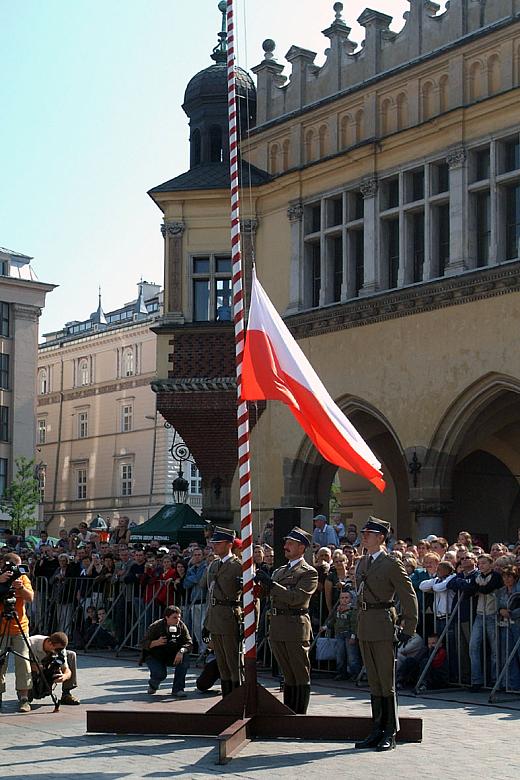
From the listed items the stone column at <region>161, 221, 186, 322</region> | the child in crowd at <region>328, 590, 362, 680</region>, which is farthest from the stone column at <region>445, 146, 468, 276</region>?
the child in crowd at <region>328, 590, 362, 680</region>

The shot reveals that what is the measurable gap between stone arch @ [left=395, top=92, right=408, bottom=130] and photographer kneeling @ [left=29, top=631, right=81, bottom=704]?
49.5 ft

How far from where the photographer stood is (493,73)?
952 inches

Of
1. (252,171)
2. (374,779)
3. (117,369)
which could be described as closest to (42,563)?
(252,171)

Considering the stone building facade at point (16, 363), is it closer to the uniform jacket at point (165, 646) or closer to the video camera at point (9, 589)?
the uniform jacket at point (165, 646)

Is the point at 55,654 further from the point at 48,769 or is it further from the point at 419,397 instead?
the point at 419,397

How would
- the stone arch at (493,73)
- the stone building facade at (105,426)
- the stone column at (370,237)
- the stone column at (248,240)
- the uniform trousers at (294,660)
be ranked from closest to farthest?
the uniform trousers at (294,660) → the stone arch at (493,73) → the stone column at (370,237) → the stone column at (248,240) → the stone building facade at (105,426)

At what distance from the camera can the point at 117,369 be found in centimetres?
7675

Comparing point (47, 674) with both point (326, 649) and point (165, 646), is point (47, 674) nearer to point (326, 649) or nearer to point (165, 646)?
point (165, 646)

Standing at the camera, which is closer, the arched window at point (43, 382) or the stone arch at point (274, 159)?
the stone arch at point (274, 159)

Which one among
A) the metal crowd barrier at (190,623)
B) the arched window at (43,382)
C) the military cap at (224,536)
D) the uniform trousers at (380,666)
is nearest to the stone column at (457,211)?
the metal crowd barrier at (190,623)

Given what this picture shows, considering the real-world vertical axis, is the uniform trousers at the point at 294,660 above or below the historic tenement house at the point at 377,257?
below

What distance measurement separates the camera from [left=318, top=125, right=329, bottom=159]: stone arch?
27703 millimetres

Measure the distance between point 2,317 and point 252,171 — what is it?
3931cm

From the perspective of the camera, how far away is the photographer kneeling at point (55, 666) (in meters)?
13.7
